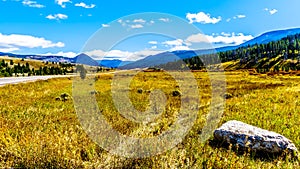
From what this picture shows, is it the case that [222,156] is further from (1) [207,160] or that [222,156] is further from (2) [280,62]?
(2) [280,62]

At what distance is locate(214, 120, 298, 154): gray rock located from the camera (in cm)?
720

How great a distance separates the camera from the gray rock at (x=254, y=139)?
7.20 metres

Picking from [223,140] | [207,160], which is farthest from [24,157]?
[223,140]

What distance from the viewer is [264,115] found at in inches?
486

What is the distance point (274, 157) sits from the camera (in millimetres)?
7078

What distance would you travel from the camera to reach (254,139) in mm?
7484

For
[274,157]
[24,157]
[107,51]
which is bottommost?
[274,157]

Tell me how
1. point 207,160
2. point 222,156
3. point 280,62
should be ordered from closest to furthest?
1. point 207,160
2. point 222,156
3. point 280,62

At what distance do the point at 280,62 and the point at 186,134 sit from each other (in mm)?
186226

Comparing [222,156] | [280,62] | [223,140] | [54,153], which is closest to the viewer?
[54,153]

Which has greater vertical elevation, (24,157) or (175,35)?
(175,35)

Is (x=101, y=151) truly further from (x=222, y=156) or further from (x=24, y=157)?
(x=222, y=156)

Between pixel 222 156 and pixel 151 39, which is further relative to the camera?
pixel 151 39

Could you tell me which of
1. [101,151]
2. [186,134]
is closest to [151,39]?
[186,134]
